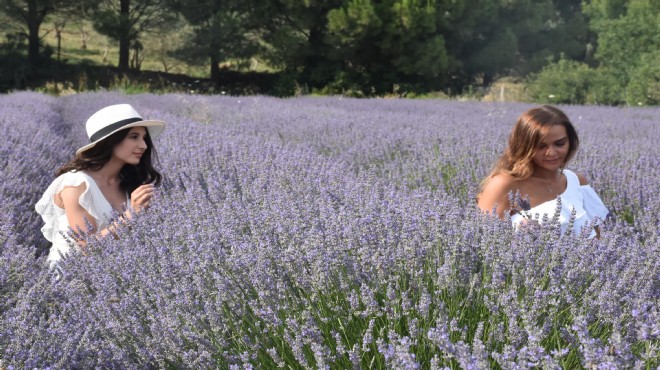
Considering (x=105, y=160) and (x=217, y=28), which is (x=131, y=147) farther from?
(x=217, y=28)

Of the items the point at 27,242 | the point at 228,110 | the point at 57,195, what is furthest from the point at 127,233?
the point at 228,110

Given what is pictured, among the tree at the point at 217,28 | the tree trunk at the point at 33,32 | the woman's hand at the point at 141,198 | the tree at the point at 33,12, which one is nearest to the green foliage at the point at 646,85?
the tree at the point at 217,28

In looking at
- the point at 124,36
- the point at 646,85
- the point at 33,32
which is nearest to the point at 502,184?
the point at 646,85

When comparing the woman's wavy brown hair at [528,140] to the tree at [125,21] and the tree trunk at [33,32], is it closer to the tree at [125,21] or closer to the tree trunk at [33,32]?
the tree at [125,21]

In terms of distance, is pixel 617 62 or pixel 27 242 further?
pixel 617 62

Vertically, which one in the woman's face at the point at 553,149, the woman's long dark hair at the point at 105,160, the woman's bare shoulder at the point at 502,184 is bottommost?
the woman's long dark hair at the point at 105,160

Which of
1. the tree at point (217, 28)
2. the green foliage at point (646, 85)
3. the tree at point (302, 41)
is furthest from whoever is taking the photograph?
the tree at point (302, 41)

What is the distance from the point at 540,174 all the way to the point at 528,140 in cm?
20

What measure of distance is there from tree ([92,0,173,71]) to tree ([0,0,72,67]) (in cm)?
138

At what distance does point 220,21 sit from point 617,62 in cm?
1255

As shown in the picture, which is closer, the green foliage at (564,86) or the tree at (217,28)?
the green foliage at (564,86)

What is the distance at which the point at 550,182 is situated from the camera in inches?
115

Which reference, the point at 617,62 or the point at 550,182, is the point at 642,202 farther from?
the point at 617,62

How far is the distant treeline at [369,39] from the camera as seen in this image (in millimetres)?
20203
